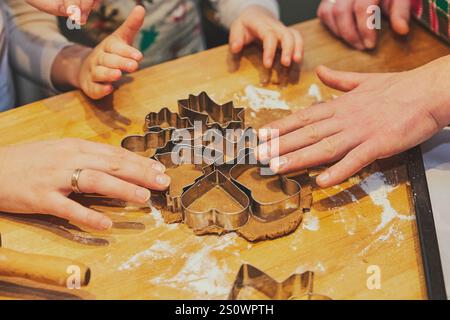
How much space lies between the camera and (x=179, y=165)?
3.44ft

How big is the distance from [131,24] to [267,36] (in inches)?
12.0

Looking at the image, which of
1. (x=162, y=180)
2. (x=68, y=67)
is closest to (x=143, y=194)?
(x=162, y=180)

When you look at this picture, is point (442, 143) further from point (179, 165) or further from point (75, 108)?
point (75, 108)

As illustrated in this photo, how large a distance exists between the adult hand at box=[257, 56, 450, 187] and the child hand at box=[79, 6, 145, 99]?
0.32m

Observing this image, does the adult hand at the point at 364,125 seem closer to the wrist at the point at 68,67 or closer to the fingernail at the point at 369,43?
the fingernail at the point at 369,43

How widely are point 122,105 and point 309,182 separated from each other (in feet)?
1.44

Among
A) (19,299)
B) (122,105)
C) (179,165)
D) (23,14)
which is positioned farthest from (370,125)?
(23,14)

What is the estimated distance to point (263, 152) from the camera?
99 centimetres

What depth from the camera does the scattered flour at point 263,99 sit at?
1.21 metres

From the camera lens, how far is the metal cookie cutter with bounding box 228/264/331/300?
840 mm

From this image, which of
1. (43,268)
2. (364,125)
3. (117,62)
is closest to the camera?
(43,268)

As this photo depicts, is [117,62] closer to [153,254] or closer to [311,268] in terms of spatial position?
[153,254]

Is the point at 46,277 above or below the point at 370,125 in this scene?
Result: below

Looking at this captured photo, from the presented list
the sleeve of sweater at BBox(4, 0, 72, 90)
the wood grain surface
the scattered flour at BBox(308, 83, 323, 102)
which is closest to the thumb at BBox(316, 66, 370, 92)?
the scattered flour at BBox(308, 83, 323, 102)
